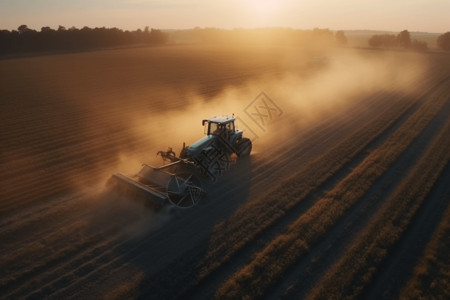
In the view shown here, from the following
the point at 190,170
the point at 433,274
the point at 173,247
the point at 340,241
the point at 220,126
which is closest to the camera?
the point at 433,274

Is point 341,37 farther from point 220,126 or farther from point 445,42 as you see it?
point 220,126

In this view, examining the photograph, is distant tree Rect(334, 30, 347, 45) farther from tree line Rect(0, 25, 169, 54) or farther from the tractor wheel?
the tractor wheel

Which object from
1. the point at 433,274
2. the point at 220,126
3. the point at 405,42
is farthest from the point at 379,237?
the point at 405,42

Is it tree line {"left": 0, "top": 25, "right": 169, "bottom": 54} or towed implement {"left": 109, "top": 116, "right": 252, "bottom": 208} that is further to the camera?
tree line {"left": 0, "top": 25, "right": 169, "bottom": 54}

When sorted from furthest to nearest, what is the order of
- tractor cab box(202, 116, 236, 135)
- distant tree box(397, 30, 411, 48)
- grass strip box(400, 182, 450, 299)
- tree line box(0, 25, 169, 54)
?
distant tree box(397, 30, 411, 48), tree line box(0, 25, 169, 54), tractor cab box(202, 116, 236, 135), grass strip box(400, 182, 450, 299)

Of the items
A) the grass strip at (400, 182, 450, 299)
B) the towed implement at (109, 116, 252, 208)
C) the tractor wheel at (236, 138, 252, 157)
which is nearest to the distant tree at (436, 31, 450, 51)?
the tractor wheel at (236, 138, 252, 157)

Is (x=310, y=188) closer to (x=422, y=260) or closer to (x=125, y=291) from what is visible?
(x=422, y=260)
